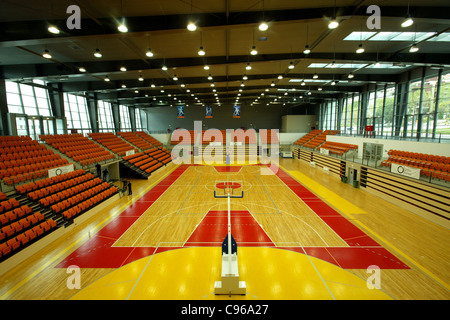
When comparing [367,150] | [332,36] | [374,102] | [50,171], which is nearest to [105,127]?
[50,171]

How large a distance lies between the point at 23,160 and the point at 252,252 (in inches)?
493

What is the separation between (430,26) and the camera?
955 centimetres

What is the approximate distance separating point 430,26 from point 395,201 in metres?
8.16

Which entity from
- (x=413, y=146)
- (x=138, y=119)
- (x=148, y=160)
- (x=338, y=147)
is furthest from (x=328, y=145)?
(x=138, y=119)

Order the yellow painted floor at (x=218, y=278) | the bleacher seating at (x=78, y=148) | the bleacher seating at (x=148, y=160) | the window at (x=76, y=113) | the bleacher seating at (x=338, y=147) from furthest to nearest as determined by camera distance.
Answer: the window at (x=76, y=113) < the bleacher seating at (x=148, y=160) < the bleacher seating at (x=338, y=147) < the bleacher seating at (x=78, y=148) < the yellow painted floor at (x=218, y=278)

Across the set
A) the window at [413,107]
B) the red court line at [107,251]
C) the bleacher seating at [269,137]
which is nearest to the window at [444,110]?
the window at [413,107]

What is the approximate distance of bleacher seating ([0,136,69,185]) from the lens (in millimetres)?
10209

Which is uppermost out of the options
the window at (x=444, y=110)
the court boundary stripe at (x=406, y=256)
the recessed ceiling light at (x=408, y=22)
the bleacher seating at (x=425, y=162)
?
the recessed ceiling light at (x=408, y=22)

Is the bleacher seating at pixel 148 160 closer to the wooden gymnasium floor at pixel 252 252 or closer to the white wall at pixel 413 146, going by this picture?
the wooden gymnasium floor at pixel 252 252

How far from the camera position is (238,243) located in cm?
797

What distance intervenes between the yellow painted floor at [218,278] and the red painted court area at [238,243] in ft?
1.74

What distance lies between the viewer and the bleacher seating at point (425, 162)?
984cm
